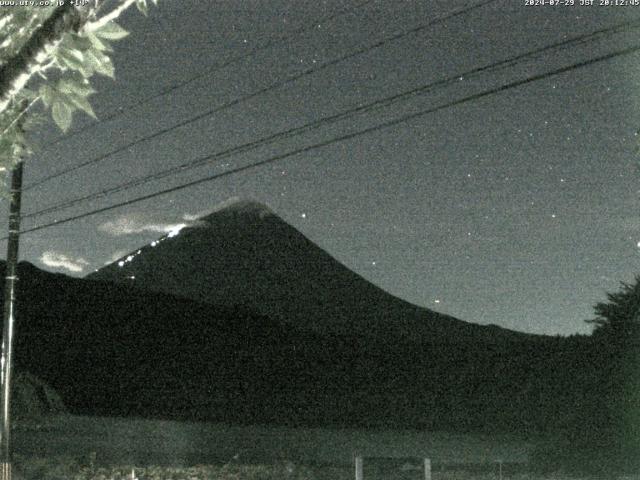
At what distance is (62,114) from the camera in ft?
14.6

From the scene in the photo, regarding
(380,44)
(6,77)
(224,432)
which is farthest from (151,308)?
(6,77)

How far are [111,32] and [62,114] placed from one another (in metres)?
0.47

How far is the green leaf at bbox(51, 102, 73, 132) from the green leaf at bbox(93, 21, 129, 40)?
0.38 metres

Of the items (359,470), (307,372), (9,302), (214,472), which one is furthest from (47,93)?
(307,372)

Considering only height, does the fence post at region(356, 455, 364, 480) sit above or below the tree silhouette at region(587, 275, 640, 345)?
below

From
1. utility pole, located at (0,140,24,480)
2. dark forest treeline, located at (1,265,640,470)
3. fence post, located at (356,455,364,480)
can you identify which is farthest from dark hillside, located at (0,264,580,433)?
utility pole, located at (0,140,24,480)

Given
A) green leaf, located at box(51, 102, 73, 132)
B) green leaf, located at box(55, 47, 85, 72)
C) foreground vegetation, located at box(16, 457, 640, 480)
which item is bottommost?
foreground vegetation, located at box(16, 457, 640, 480)

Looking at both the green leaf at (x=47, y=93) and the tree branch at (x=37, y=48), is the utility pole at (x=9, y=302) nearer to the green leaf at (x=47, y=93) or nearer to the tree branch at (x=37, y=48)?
the tree branch at (x=37, y=48)

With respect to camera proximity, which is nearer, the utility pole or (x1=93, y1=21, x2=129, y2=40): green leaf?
(x1=93, y1=21, x2=129, y2=40): green leaf

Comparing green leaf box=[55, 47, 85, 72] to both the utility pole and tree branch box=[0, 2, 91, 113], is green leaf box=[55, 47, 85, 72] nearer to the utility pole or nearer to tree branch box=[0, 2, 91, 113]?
tree branch box=[0, 2, 91, 113]

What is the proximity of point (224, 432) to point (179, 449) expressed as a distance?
7.28 m

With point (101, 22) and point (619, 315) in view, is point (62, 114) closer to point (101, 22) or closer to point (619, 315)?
point (101, 22)

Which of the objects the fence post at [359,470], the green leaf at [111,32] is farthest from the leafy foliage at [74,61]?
the fence post at [359,470]

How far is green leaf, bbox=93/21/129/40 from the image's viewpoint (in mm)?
4512
